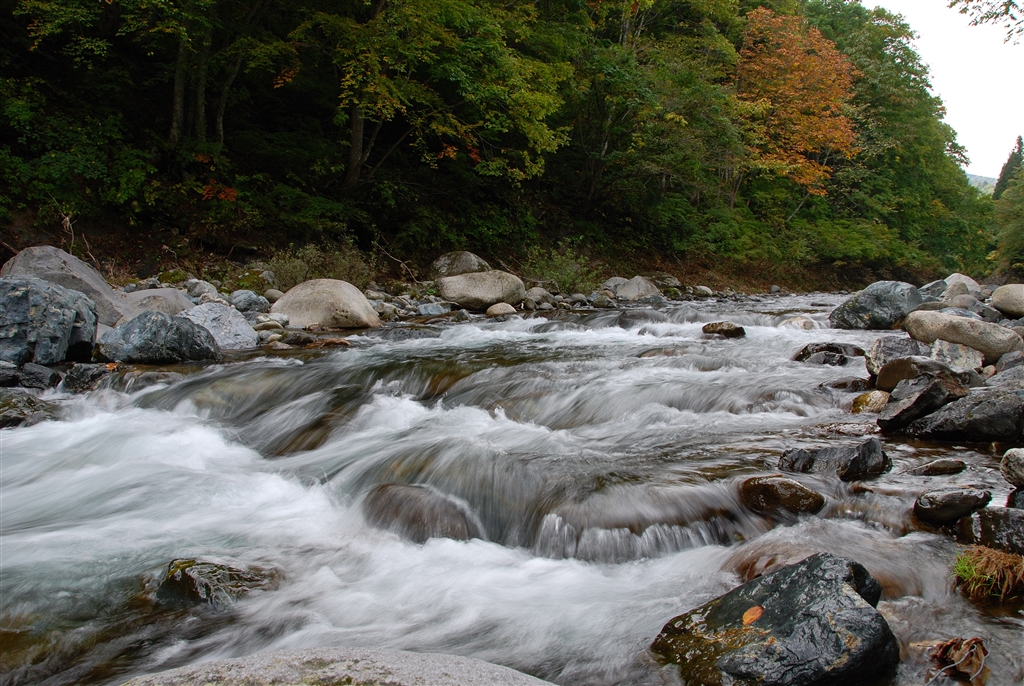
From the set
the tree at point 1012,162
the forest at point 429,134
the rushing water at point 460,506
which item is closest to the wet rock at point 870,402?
the rushing water at point 460,506

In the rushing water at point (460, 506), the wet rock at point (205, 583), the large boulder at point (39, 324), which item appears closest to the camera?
the rushing water at point (460, 506)

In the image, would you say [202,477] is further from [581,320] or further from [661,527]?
[581,320]

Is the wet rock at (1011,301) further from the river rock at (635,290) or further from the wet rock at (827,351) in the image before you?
the river rock at (635,290)

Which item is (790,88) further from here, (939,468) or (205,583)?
(205,583)

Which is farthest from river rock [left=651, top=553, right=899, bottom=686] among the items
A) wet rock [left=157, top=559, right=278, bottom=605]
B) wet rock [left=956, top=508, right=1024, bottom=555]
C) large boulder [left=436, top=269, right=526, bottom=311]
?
large boulder [left=436, top=269, right=526, bottom=311]

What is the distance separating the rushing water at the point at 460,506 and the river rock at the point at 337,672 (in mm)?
591

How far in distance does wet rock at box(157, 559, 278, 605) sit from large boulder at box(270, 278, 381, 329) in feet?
21.4

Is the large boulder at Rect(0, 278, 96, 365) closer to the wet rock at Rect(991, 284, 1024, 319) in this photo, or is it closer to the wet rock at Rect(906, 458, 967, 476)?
the wet rock at Rect(906, 458, 967, 476)

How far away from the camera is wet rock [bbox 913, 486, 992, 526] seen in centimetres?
271

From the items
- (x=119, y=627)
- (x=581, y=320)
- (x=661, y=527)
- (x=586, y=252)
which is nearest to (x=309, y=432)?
(x=119, y=627)

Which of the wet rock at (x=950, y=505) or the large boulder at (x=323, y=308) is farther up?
the wet rock at (x=950, y=505)

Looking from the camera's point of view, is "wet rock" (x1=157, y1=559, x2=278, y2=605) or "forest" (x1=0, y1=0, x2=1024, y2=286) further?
"forest" (x1=0, y1=0, x2=1024, y2=286)

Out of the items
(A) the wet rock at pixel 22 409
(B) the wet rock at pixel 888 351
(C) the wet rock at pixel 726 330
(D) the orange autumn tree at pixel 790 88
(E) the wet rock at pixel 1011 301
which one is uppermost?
(D) the orange autumn tree at pixel 790 88

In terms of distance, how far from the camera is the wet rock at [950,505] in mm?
2709
